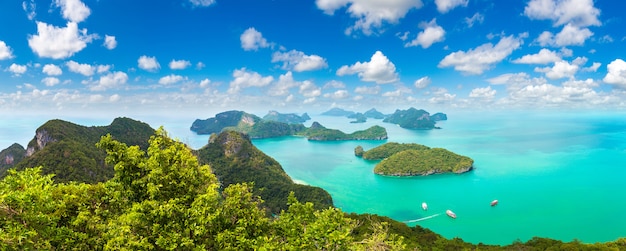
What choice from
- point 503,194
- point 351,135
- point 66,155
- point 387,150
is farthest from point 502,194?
point 351,135

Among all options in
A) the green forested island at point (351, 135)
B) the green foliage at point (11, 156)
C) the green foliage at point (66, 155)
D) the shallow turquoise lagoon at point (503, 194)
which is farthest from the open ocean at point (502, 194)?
the green forested island at point (351, 135)

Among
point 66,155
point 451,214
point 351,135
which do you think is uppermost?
point 351,135

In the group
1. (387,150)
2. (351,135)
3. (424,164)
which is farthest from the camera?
(351,135)

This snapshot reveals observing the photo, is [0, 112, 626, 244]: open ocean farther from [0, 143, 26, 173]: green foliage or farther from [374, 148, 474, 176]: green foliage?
[0, 143, 26, 173]: green foliage

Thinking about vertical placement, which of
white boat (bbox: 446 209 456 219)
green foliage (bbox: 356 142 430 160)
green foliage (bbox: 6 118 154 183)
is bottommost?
white boat (bbox: 446 209 456 219)

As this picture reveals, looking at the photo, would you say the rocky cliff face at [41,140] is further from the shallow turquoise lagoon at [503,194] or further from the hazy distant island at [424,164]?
the hazy distant island at [424,164]

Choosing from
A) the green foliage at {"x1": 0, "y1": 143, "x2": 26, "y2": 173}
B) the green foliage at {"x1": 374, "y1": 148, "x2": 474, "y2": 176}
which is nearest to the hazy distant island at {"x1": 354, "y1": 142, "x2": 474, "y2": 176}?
the green foliage at {"x1": 374, "y1": 148, "x2": 474, "y2": 176}

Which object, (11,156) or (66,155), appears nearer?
(66,155)

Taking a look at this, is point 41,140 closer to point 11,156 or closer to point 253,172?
point 11,156
